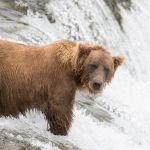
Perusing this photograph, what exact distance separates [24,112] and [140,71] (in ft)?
21.9

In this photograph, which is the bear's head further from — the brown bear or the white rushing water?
the white rushing water

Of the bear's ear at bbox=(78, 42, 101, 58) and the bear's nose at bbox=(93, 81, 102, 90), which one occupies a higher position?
the bear's ear at bbox=(78, 42, 101, 58)

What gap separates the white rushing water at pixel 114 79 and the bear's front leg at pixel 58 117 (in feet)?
0.31

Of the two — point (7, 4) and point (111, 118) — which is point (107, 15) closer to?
point (7, 4)

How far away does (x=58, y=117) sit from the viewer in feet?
20.4

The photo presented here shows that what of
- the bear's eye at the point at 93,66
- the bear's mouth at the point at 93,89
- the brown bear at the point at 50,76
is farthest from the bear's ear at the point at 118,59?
the bear's mouth at the point at 93,89

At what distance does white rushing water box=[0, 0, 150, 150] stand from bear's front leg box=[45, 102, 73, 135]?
96 mm

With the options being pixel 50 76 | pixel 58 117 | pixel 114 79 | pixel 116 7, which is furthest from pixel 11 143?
pixel 116 7

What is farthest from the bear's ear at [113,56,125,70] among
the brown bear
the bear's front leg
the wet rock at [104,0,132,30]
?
the wet rock at [104,0,132,30]

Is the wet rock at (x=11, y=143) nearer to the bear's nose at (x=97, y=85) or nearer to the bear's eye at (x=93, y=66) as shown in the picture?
the bear's nose at (x=97, y=85)

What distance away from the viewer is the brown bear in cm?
→ 614

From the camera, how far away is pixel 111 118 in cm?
856

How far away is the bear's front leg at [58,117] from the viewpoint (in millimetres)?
6172

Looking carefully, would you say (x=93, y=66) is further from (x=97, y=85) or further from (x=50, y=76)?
(x=50, y=76)
